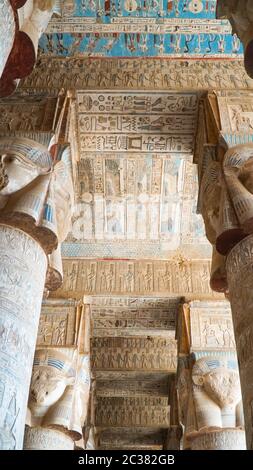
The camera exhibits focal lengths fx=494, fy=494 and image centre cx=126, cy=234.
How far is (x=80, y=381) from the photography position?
6.91 meters

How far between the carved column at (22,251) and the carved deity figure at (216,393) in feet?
10.2

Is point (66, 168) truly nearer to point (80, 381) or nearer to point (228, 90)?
point (228, 90)

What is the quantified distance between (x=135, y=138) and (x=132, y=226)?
186cm

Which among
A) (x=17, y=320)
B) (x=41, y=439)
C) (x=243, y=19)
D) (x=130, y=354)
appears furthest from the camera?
(x=130, y=354)

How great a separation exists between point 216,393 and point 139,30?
4.65 metres

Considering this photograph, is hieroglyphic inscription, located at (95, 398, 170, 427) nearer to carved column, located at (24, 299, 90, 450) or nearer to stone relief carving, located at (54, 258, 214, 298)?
carved column, located at (24, 299, 90, 450)

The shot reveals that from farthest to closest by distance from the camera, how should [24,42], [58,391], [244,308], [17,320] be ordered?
[58,391], [24,42], [244,308], [17,320]

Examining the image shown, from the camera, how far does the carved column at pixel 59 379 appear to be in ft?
19.5

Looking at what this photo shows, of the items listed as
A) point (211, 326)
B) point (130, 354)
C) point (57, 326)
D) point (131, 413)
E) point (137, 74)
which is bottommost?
point (57, 326)

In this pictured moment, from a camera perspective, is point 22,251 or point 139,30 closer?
point 22,251

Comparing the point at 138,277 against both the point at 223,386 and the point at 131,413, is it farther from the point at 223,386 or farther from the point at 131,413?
the point at 131,413

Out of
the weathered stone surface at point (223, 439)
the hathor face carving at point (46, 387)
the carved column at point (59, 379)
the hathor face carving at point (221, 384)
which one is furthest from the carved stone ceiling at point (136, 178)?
the weathered stone surface at point (223, 439)

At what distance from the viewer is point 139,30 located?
19.8 ft

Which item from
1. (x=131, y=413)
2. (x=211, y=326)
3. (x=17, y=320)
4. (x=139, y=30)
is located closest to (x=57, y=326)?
(x=211, y=326)
